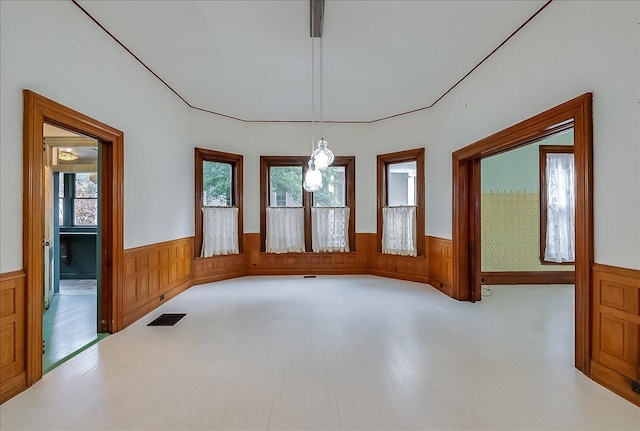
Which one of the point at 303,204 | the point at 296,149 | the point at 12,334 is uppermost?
the point at 296,149

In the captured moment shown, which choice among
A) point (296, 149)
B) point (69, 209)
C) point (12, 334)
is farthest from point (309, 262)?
point (69, 209)

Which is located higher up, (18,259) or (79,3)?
(79,3)

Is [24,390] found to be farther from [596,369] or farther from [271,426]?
[596,369]

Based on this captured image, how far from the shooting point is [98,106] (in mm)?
3406

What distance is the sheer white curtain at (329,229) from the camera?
693 centimetres

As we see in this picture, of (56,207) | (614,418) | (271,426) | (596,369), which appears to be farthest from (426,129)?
(56,207)

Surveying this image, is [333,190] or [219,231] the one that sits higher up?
[333,190]

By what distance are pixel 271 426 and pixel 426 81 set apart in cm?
469

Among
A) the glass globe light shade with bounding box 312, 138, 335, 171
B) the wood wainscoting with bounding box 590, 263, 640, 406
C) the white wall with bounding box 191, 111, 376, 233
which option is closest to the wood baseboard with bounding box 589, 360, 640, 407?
the wood wainscoting with bounding box 590, 263, 640, 406

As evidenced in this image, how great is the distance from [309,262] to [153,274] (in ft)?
10.5

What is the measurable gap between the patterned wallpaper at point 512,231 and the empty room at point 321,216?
41mm

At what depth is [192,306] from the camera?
15.3 ft

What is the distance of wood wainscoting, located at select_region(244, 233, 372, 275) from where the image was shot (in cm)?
690

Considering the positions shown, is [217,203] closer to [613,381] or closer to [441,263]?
[441,263]
